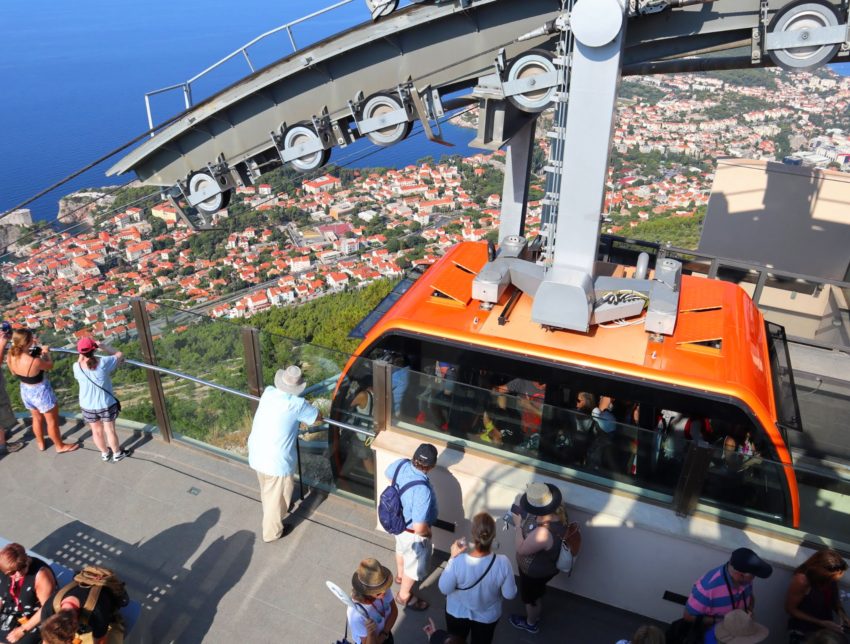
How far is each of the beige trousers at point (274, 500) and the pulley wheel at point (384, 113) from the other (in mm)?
3465

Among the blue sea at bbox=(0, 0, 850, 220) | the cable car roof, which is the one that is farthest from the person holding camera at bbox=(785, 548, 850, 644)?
the blue sea at bbox=(0, 0, 850, 220)

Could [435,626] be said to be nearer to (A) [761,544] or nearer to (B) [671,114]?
(A) [761,544]

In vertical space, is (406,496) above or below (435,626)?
above

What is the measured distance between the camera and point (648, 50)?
19.1 ft

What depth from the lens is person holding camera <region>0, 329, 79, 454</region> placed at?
5.48 m

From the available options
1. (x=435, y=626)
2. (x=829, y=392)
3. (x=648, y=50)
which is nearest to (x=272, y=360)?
(x=435, y=626)

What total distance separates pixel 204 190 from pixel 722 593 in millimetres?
6399

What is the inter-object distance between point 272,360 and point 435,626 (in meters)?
2.41

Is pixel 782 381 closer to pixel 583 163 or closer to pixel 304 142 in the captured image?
pixel 583 163

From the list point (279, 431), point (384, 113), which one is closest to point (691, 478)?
point (279, 431)

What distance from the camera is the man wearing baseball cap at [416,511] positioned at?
4.00 m

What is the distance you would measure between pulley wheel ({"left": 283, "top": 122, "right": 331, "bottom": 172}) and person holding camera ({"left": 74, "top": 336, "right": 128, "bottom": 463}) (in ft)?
8.83

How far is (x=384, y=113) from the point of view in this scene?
20.9ft

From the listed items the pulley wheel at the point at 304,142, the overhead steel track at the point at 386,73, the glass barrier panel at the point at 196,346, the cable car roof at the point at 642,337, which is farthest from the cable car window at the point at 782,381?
the pulley wheel at the point at 304,142
